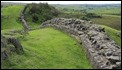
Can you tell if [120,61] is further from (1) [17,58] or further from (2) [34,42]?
(2) [34,42]

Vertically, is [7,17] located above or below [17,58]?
below

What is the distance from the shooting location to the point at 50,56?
903 inches

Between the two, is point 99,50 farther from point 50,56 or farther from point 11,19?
point 11,19

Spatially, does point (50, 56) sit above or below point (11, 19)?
above

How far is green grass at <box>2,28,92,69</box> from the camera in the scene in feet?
65.1

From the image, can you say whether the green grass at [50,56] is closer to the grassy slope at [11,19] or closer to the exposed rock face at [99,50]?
the exposed rock face at [99,50]

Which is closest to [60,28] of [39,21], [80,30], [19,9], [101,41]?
[80,30]

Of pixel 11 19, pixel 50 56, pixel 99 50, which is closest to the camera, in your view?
pixel 99 50

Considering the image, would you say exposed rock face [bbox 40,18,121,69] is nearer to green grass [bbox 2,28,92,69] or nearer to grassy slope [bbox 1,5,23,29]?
green grass [bbox 2,28,92,69]

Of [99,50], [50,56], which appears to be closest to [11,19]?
[50,56]

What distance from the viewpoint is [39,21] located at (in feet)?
226

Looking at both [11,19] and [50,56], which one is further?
[11,19]

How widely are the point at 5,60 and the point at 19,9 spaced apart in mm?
56336

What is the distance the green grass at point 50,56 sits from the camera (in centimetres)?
1983
